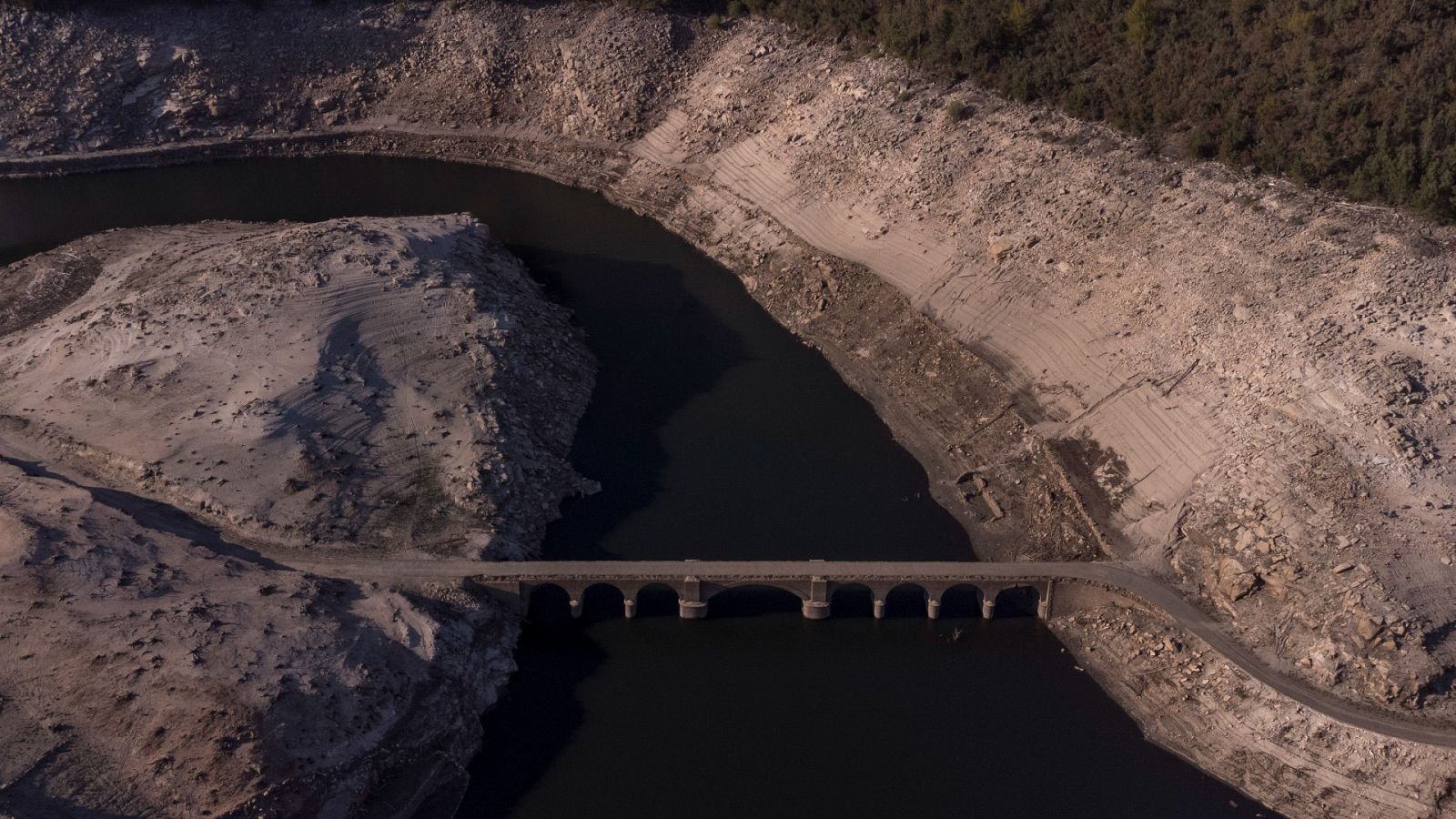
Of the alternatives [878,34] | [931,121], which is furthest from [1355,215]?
[878,34]

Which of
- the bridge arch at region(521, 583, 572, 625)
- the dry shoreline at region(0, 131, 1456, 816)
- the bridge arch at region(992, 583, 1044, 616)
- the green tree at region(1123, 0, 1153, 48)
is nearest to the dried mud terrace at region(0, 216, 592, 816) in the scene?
the bridge arch at region(521, 583, 572, 625)

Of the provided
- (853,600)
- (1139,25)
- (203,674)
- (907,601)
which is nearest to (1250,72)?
(1139,25)

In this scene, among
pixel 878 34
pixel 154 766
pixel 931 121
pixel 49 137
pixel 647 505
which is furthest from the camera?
pixel 49 137

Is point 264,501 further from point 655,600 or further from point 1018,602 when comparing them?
point 1018,602

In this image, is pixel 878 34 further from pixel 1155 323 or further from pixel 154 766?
pixel 154 766

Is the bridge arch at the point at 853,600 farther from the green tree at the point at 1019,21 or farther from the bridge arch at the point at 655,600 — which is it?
the green tree at the point at 1019,21
